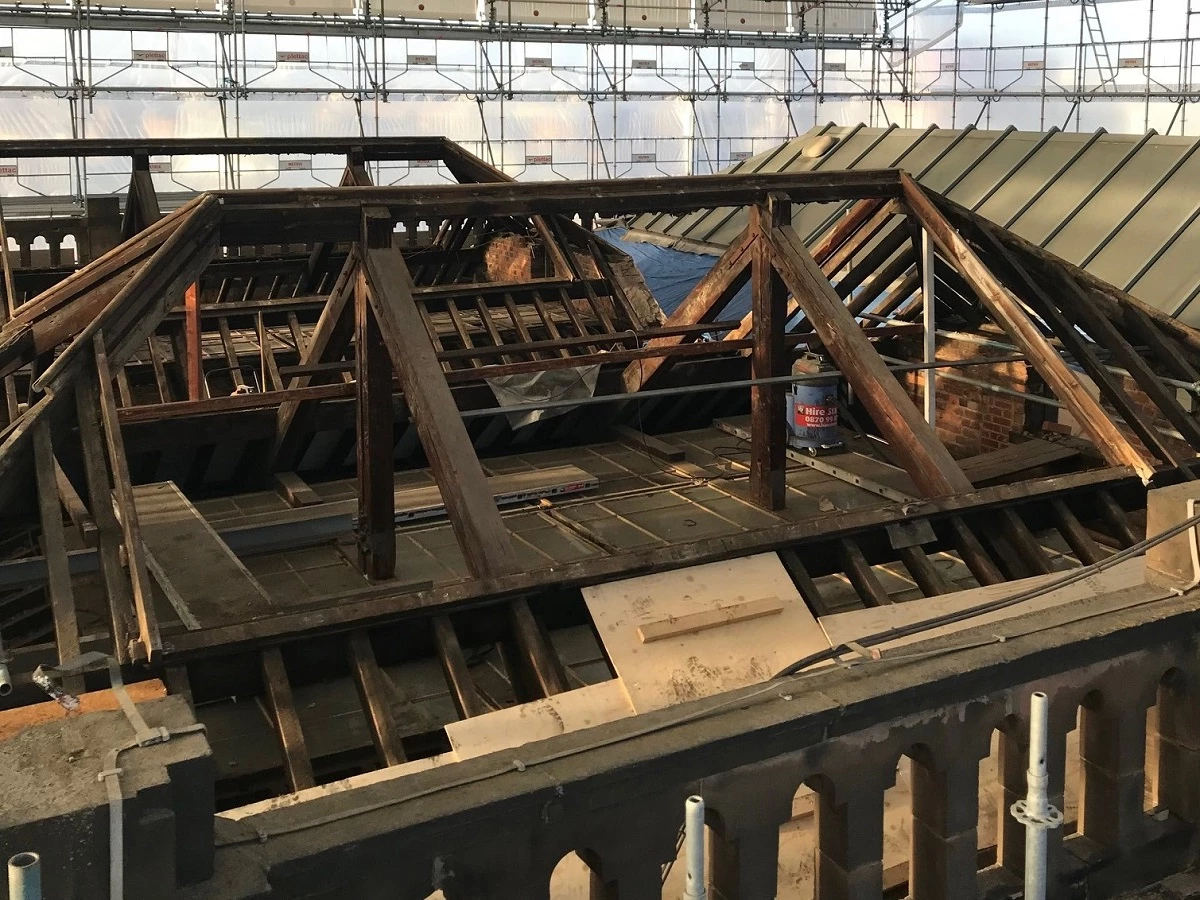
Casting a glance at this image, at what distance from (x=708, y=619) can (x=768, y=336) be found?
93.7 inches

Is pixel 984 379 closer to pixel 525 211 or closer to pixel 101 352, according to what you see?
pixel 525 211

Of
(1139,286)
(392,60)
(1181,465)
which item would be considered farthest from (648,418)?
(392,60)

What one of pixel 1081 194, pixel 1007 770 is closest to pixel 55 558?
pixel 1007 770

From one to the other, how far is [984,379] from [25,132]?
1359cm

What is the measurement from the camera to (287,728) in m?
4.17

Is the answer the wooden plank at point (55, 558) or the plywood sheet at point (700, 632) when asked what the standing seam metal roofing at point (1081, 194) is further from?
the wooden plank at point (55, 558)

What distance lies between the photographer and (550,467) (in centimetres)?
888

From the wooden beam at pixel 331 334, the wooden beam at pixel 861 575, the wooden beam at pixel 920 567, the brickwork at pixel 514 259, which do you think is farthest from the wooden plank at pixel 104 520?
the brickwork at pixel 514 259

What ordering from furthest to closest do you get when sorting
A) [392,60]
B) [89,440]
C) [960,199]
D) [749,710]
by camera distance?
[392,60]
[960,199]
[89,440]
[749,710]

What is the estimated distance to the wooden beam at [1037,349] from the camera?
599 centimetres

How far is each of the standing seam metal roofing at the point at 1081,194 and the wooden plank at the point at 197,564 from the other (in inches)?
255

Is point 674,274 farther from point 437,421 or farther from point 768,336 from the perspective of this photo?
point 437,421

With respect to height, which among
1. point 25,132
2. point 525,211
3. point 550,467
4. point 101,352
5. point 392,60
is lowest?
point 550,467

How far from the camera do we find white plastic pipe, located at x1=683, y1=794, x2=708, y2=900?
2.36 metres
